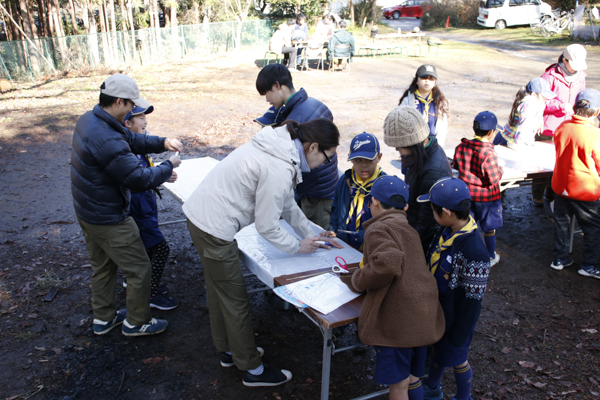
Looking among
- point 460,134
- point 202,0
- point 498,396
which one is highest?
point 202,0

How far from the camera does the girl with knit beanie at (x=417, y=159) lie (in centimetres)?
292

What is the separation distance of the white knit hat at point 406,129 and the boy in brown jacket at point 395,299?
0.72 m

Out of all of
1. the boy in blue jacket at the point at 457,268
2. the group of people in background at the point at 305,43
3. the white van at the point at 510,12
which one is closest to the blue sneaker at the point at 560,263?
the boy in blue jacket at the point at 457,268

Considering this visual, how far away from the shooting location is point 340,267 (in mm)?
2820

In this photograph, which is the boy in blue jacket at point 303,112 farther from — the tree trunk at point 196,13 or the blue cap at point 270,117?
the tree trunk at point 196,13

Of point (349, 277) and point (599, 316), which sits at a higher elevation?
point (349, 277)

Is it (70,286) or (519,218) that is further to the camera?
(519,218)

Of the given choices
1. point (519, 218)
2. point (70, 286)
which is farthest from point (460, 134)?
point (70, 286)

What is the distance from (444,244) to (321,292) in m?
0.77

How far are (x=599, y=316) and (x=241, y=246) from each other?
3113mm

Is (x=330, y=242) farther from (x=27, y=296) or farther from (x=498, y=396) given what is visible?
(x=27, y=296)

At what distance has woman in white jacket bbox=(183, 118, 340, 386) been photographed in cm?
252

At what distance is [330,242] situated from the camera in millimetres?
3143

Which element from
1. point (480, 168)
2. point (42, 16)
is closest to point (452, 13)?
point (42, 16)
